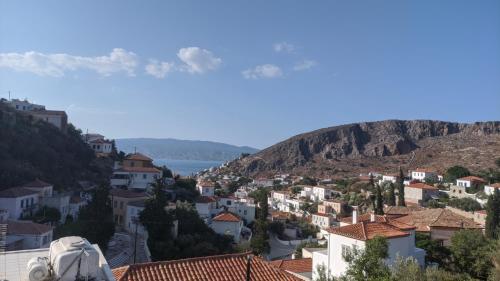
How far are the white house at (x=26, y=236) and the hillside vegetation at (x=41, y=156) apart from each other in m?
11.8

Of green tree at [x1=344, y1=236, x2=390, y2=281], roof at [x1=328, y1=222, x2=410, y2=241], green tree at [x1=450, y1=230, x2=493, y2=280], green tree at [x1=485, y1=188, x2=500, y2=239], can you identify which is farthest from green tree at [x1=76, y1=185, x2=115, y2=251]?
green tree at [x1=485, y1=188, x2=500, y2=239]

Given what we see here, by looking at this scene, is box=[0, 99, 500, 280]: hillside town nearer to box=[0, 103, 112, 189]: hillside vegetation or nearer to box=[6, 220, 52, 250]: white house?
box=[6, 220, 52, 250]: white house

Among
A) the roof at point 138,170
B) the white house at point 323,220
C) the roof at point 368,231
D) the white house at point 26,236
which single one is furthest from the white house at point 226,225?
the roof at point 368,231

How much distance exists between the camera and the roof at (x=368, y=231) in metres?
19.2

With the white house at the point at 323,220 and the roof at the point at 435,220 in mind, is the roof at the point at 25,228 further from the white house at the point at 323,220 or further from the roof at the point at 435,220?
the white house at the point at 323,220

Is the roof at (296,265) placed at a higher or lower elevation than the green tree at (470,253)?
lower

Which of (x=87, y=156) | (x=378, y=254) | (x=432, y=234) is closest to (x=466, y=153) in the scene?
(x=432, y=234)

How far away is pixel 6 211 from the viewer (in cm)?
3078

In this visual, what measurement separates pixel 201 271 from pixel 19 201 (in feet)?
85.1

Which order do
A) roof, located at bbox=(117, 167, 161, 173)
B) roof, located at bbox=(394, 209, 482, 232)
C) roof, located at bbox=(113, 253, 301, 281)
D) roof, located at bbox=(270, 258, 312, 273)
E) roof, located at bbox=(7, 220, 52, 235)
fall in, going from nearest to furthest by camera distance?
roof, located at bbox=(113, 253, 301, 281), roof, located at bbox=(270, 258, 312, 273), roof, located at bbox=(7, 220, 52, 235), roof, located at bbox=(394, 209, 482, 232), roof, located at bbox=(117, 167, 161, 173)

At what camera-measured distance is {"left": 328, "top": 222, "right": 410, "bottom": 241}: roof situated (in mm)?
19250

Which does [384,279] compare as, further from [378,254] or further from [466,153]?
[466,153]

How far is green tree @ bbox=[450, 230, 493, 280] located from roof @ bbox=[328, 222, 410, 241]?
18.4 ft

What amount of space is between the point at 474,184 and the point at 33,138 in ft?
210
